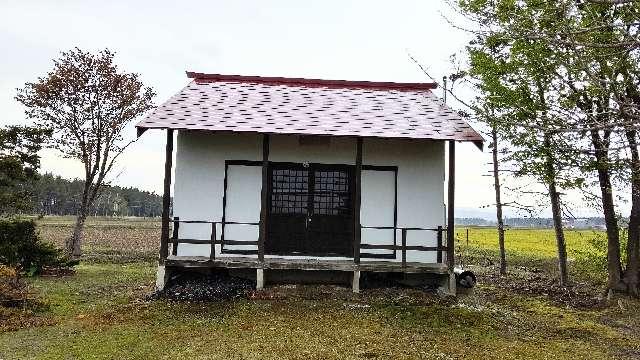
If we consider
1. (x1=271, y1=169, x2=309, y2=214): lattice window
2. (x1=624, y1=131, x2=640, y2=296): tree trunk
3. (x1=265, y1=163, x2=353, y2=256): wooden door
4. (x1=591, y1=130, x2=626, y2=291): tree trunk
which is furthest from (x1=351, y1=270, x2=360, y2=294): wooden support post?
(x1=624, y1=131, x2=640, y2=296): tree trunk

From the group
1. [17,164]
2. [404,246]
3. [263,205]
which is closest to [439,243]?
[404,246]

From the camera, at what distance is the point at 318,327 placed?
35.3 feet

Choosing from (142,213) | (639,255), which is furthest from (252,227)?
(142,213)

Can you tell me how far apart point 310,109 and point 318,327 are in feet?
21.3

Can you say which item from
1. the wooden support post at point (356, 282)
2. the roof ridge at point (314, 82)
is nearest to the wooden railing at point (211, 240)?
the wooden support post at point (356, 282)

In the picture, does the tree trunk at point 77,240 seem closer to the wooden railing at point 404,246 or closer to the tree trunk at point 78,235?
the tree trunk at point 78,235

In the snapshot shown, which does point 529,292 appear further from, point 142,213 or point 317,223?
point 142,213

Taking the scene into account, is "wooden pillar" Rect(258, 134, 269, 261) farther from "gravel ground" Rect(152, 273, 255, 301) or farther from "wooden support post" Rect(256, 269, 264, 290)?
"gravel ground" Rect(152, 273, 255, 301)

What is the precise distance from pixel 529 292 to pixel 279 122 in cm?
985

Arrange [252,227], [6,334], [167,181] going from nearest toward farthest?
[6,334]
[167,181]
[252,227]

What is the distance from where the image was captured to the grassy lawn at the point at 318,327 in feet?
30.3

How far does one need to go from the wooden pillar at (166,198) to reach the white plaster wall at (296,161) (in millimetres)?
816

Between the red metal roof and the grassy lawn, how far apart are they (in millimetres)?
4174

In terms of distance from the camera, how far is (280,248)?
1419cm
